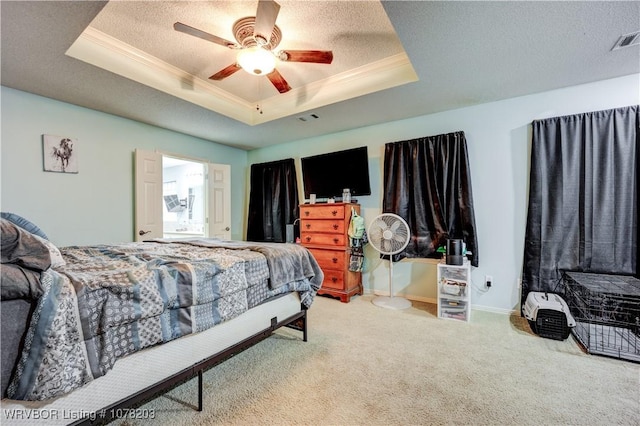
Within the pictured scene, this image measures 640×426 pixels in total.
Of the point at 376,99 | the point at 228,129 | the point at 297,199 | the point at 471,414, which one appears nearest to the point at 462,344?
the point at 471,414

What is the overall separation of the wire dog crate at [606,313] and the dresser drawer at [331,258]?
2290 millimetres

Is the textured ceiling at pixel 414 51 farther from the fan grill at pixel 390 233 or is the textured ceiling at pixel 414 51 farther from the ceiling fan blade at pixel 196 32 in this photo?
the fan grill at pixel 390 233

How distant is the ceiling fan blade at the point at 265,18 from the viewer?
1.64 m

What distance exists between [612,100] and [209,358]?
13.4 feet

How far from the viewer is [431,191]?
3.40 m

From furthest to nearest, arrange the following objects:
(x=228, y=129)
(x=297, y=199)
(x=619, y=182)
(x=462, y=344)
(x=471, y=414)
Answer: (x=297, y=199) < (x=228, y=129) < (x=619, y=182) < (x=462, y=344) < (x=471, y=414)

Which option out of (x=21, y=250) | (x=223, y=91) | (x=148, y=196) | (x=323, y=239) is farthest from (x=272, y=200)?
(x=21, y=250)

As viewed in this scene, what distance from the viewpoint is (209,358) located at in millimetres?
1616

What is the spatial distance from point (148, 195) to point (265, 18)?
296cm

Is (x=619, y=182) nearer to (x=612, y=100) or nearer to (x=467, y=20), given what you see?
(x=612, y=100)

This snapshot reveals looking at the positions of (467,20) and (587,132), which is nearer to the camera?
(467,20)

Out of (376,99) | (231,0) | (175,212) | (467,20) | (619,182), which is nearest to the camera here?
(467,20)

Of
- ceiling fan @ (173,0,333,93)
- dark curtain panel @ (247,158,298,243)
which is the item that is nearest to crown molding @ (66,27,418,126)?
ceiling fan @ (173,0,333,93)

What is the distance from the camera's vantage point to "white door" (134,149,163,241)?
3604mm
